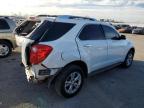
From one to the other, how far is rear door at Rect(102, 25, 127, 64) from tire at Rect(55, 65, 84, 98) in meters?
1.58

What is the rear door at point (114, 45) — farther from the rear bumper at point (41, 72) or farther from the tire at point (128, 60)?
the rear bumper at point (41, 72)

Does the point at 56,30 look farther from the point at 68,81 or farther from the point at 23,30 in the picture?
the point at 23,30

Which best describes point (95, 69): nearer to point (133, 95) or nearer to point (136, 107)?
point (133, 95)

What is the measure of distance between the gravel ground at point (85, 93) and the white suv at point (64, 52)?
35 centimetres

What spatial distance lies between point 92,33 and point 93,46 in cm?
36

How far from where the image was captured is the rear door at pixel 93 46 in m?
5.47

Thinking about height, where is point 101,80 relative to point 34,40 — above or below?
below

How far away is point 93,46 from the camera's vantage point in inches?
227

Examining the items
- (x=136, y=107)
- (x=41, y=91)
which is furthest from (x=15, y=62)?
(x=136, y=107)

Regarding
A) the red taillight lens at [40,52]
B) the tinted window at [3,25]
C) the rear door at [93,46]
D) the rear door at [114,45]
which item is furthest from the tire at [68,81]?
the tinted window at [3,25]

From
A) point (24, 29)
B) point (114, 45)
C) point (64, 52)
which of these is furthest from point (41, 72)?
point (24, 29)

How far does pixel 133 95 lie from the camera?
5.61m

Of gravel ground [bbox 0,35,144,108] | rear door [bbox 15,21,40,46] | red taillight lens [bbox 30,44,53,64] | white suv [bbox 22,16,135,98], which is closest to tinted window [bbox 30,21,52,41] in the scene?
white suv [bbox 22,16,135,98]

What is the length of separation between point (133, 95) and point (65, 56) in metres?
1.98
